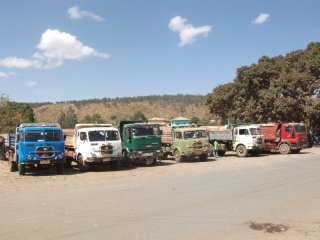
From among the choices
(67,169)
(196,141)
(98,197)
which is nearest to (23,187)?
(98,197)

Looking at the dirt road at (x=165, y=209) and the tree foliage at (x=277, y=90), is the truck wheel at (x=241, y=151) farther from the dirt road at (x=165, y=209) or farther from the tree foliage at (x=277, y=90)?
the dirt road at (x=165, y=209)

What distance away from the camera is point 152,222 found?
8758mm

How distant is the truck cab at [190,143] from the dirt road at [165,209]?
991cm

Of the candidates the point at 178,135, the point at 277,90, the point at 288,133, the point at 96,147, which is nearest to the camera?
the point at 96,147

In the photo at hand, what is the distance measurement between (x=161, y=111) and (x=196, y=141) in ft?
330

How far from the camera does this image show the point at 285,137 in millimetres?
32406

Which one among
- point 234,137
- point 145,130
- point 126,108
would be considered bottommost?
point 234,137

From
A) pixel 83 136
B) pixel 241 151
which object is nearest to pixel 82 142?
pixel 83 136

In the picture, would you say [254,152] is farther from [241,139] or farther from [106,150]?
[106,150]

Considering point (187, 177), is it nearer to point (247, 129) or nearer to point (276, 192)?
point (276, 192)

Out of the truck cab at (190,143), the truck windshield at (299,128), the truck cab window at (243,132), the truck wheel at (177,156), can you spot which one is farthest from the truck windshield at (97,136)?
the truck windshield at (299,128)

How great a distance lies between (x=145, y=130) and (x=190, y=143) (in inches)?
148

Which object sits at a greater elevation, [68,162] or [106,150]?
[106,150]

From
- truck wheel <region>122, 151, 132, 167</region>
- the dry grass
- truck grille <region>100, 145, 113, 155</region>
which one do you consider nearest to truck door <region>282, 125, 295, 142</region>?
truck wheel <region>122, 151, 132, 167</region>
